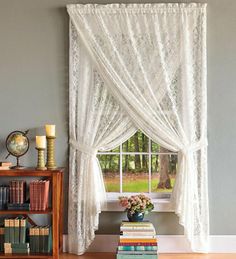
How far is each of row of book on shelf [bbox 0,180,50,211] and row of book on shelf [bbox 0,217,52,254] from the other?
16 cm

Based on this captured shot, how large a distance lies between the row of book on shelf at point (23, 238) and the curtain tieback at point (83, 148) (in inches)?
35.6

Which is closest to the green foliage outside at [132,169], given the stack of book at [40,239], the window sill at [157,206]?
the window sill at [157,206]

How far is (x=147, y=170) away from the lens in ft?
18.1

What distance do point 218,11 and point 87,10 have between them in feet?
4.74

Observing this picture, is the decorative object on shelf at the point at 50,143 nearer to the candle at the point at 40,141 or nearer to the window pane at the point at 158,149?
the candle at the point at 40,141

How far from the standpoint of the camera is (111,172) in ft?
18.1

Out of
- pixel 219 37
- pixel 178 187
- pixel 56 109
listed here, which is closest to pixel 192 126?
pixel 178 187

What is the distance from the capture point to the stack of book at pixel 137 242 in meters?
4.70

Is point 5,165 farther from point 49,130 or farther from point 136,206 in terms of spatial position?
point 136,206

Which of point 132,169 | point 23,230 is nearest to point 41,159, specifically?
point 23,230

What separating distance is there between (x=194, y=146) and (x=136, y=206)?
3.00ft

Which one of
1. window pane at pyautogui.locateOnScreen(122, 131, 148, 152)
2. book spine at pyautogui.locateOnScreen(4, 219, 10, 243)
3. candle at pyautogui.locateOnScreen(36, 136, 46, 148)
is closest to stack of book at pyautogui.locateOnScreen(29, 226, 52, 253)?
book spine at pyautogui.locateOnScreen(4, 219, 10, 243)

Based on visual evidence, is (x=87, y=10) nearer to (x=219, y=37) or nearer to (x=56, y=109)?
(x=56, y=109)

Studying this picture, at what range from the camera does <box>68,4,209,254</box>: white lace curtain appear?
17.1ft
